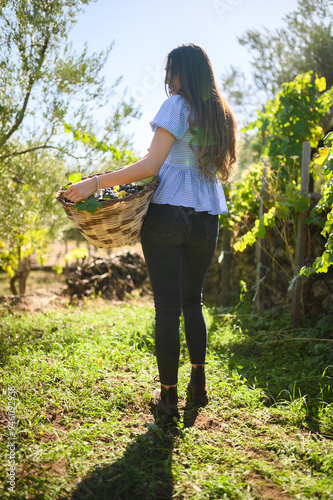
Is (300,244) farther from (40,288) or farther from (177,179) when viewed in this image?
(40,288)

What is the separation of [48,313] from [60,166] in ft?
5.30

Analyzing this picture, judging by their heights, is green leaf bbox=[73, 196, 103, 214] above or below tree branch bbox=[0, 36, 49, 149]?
below

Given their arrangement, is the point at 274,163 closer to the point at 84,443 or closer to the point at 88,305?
the point at 88,305

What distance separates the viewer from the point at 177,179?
183 cm

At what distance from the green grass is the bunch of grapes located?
3.47 ft

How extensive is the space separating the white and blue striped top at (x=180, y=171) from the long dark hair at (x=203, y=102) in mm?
40

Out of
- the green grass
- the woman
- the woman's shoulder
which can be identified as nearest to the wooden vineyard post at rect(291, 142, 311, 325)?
the green grass

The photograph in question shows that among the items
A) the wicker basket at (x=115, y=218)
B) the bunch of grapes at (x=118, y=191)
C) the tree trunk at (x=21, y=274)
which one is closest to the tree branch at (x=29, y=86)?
the bunch of grapes at (x=118, y=191)

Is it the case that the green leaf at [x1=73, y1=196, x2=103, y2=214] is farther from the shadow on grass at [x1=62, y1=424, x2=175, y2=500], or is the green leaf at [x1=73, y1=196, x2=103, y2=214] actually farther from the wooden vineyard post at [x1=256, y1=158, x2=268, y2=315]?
the wooden vineyard post at [x1=256, y1=158, x2=268, y2=315]

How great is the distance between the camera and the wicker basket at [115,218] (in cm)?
168

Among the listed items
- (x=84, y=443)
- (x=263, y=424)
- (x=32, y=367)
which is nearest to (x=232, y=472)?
(x=263, y=424)

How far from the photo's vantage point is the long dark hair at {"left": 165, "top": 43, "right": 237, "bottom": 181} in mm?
1794

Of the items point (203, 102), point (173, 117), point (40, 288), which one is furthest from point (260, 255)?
point (40, 288)

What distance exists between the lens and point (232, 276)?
482cm
